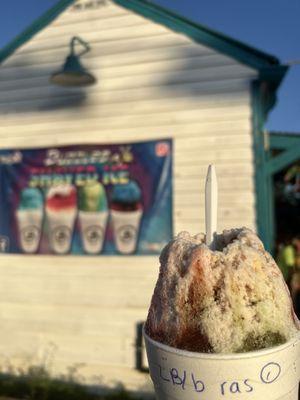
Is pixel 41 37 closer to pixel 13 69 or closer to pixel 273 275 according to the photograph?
pixel 13 69

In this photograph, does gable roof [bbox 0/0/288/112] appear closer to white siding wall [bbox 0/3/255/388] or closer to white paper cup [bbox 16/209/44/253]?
white siding wall [bbox 0/3/255/388]

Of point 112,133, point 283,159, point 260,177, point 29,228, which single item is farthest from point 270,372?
point 29,228

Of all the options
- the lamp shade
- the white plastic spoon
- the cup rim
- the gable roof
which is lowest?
the cup rim

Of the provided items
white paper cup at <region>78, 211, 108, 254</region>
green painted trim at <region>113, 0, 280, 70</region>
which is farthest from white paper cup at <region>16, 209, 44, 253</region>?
green painted trim at <region>113, 0, 280, 70</region>

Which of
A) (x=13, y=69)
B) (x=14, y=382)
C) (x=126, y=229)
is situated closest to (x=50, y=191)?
(x=126, y=229)

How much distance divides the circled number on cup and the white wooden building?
12.4 feet

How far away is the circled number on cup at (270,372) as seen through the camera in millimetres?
1233

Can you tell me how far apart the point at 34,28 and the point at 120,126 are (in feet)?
6.67

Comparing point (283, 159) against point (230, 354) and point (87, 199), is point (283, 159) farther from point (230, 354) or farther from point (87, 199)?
point (230, 354)

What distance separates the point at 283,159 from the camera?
4949mm

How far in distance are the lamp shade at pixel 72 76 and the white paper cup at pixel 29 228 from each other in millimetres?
1803

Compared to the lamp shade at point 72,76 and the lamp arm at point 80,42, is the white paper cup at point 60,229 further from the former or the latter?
the lamp arm at point 80,42

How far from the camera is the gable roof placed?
488 cm

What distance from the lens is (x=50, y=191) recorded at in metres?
5.71
